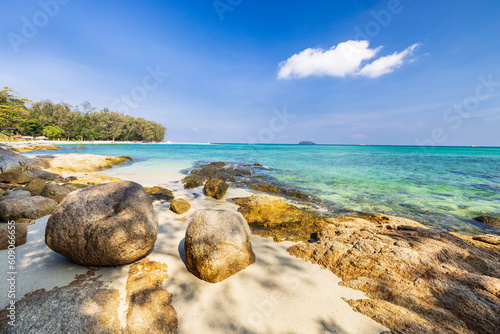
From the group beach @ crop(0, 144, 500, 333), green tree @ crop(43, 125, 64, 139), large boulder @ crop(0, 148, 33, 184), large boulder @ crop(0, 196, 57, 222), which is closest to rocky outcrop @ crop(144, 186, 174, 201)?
large boulder @ crop(0, 196, 57, 222)

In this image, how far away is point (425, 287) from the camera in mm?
3023

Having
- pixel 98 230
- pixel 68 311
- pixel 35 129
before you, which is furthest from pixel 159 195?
pixel 35 129

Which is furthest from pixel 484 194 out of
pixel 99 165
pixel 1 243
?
pixel 99 165

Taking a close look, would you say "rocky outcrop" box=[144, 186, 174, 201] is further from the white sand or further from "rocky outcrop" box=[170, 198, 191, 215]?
the white sand

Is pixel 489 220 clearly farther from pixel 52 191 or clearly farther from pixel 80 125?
pixel 80 125

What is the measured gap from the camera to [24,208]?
5207 mm

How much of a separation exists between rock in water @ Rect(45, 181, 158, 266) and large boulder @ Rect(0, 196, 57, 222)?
3.38m

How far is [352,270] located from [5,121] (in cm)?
2154

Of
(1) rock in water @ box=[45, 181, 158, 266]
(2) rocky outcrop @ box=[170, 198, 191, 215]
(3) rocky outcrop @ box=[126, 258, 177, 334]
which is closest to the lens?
(3) rocky outcrop @ box=[126, 258, 177, 334]

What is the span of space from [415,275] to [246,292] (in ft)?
9.85

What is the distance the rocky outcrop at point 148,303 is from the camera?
2.41 meters

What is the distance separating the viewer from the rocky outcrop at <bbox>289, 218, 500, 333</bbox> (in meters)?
2.52

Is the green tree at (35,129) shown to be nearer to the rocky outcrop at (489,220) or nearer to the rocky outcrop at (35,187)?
the rocky outcrop at (35,187)

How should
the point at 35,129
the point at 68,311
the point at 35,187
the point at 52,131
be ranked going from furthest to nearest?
the point at 52,131 → the point at 35,129 → the point at 35,187 → the point at 68,311
